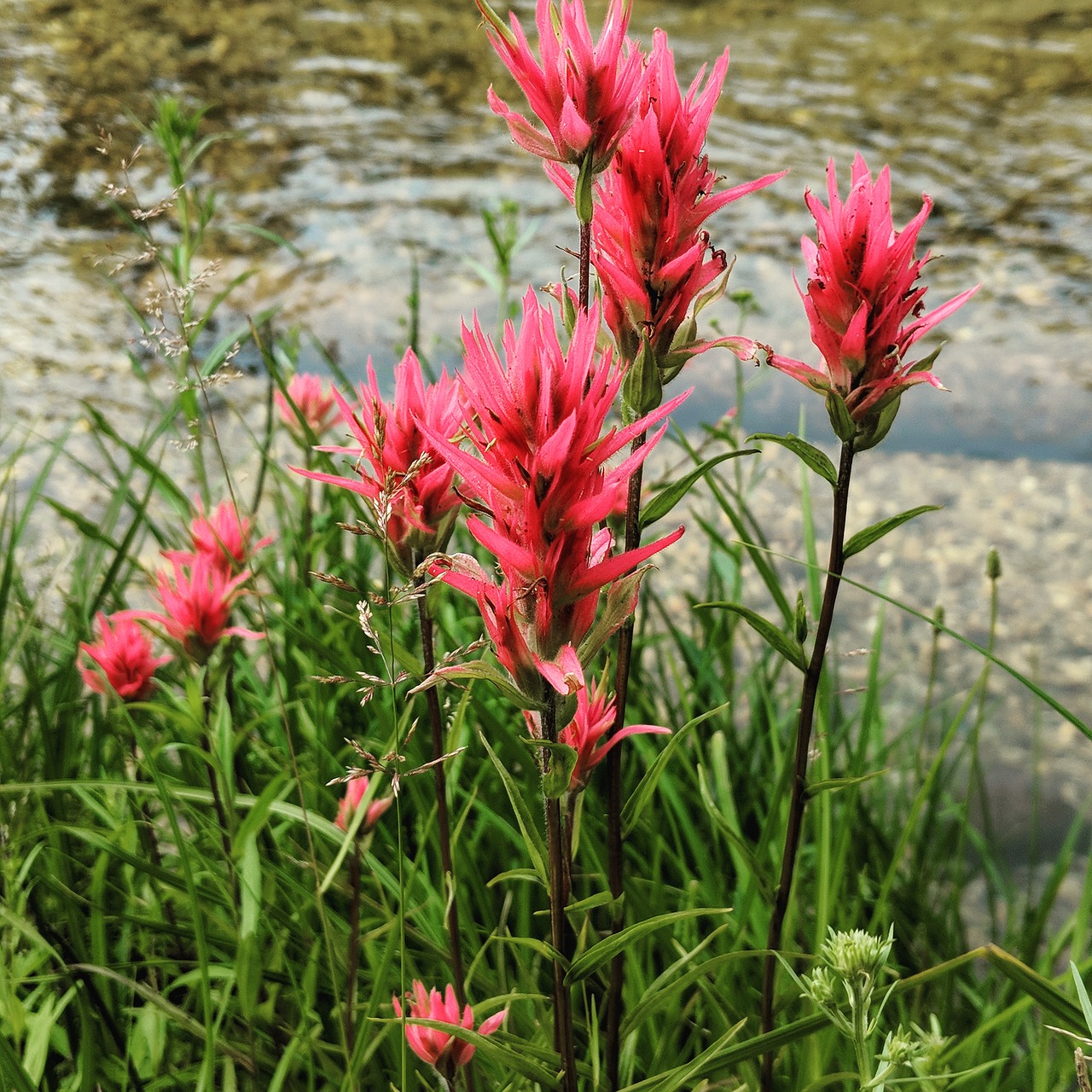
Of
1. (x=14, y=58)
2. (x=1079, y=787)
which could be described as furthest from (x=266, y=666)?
(x=14, y=58)

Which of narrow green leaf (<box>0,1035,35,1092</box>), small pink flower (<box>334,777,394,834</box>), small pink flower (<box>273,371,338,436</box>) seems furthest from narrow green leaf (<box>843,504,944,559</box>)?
small pink flower (<box>273,371,338,436</box>)

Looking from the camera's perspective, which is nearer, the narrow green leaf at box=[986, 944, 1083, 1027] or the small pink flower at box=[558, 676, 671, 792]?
the narrow green leaf at box=[986, 944, 1083, 1027]

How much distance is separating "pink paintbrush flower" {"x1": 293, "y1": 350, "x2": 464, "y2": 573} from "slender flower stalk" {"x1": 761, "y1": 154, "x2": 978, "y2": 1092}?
334 mm

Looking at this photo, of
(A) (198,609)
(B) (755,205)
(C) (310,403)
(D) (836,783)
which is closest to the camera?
(D) (836,783)

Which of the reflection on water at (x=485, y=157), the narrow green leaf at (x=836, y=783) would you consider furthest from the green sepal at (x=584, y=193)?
the reflection on water at (x=485, y=157)

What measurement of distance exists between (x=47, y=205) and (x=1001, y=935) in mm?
4217

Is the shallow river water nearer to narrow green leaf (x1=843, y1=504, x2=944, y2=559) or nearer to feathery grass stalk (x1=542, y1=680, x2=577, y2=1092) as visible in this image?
narrow green leaf (x1=843, y1=504, x2=944, y2=559)

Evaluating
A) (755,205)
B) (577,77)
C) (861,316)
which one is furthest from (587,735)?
(755,205)

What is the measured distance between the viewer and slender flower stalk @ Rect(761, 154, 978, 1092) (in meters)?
0.86

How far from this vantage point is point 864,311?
85 centimetres

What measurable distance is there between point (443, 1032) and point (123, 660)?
81 cm

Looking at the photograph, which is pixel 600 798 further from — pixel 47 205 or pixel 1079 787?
pixel 47 205

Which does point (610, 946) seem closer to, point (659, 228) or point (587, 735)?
point (587, 735)

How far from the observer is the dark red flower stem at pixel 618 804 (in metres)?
0.96
